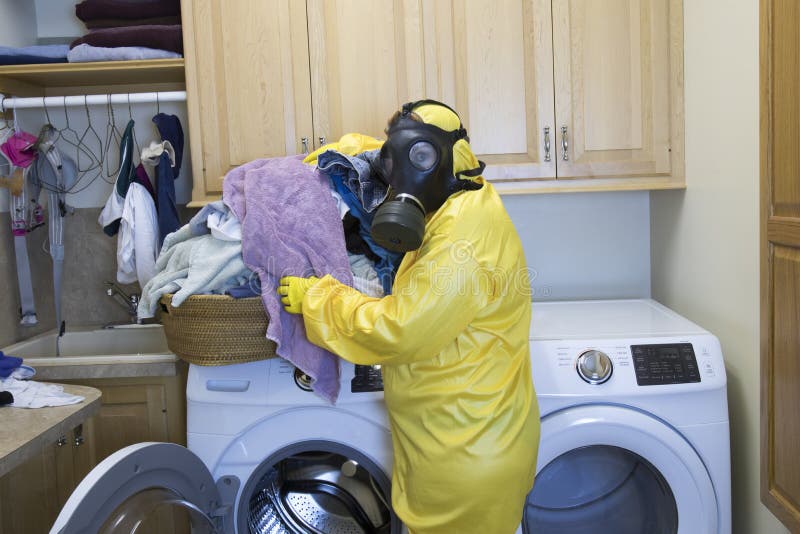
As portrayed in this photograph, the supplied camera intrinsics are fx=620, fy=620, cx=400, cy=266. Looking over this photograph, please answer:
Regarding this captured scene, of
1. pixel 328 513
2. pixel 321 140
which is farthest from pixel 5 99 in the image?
pixel 328 513

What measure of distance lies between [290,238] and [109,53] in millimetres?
1060

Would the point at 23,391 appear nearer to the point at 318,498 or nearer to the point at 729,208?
the point at 318,498

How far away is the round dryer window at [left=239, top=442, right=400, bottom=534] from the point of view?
1646 mm


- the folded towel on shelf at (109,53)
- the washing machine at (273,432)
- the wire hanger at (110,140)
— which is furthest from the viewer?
the wire hanger at (110,140)

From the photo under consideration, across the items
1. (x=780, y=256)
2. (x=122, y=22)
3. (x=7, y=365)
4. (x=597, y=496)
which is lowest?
(x=597, y=496)

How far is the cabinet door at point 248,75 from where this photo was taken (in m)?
1.92

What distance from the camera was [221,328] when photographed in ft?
4.90

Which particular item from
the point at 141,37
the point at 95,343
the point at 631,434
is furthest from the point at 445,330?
the point at 95,343

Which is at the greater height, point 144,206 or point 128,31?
point 128,31

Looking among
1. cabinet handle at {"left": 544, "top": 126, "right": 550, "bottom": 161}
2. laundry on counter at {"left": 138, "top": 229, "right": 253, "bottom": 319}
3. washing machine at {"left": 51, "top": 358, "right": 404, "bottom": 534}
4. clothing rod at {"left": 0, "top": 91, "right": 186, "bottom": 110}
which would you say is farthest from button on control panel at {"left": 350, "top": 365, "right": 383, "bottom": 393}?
clothing rod at {"left": 0, "top": 91, "right": 186, "bottom": 110}

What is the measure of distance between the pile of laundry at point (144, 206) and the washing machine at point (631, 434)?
1.24m

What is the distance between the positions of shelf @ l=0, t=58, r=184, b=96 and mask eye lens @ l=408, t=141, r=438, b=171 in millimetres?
1120

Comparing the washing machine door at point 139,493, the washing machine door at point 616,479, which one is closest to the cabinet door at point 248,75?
the washing machine door at point 139,493

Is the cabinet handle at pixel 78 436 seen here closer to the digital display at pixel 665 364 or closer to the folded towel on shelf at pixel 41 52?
the folded towel on shelf at pixel 41 52
